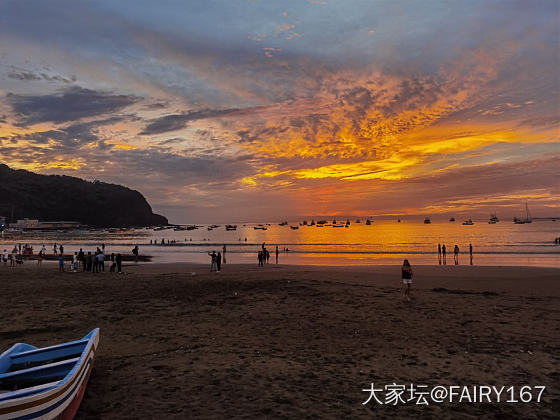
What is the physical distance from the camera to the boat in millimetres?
4434

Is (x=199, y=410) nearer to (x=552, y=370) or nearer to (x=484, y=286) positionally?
(x=552, y=370)

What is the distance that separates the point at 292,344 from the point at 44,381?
6054mm

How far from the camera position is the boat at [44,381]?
4.43m

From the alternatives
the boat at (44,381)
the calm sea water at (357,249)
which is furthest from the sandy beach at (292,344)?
the calm sea water at (357,249)

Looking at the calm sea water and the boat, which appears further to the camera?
the calm sea water

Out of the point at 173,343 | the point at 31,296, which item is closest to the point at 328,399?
the point at 173,343

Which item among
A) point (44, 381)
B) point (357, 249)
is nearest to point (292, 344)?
point (44, 381)

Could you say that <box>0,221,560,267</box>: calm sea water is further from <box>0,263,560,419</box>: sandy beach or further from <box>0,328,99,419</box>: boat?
<box>0,328,99,419</box>: boat

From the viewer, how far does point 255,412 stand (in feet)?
19.7

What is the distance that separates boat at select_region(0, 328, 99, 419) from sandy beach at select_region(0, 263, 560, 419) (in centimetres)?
68

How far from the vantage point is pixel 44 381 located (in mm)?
6109

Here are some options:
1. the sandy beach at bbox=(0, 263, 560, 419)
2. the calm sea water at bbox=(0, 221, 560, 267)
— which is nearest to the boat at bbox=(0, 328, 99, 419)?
the sandy beach at bbox=(0, 263, 560, 419)

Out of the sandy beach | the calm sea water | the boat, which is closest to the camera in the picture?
the boat

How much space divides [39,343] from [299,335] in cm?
763
